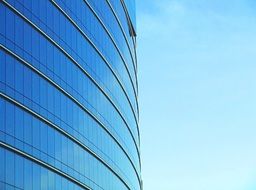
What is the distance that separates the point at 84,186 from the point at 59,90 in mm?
7802

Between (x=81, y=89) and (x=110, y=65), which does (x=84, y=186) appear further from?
(x=110, y=65)

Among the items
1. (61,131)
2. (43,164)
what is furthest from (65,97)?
(43,164)

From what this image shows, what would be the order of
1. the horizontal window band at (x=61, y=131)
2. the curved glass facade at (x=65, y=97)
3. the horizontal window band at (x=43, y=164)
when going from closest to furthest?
the horizontal window band at (x=43, y=164), the horizontal window band at (x=61, y=131), the curved glass facade at (x=65, y=97)

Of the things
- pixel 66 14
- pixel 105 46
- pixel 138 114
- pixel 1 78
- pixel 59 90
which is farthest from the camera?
pixel 138 114

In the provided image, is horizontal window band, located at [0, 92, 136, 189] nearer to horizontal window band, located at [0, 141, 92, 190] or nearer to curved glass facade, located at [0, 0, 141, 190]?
curved glass facade, located at [0, 0, 141, 190]

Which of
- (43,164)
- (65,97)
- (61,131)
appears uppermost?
(65,97)

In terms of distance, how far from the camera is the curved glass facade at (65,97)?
46000 millimetres

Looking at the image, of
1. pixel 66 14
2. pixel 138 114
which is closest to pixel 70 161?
pixel 66 14

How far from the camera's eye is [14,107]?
4603 cm

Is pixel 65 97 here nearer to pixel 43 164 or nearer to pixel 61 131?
pixel 61 131

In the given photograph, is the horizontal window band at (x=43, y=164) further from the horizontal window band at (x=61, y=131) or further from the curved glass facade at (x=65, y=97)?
the horizontal window band at (x=61, y=131)

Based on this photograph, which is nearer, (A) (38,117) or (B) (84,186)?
(A) (38,117)

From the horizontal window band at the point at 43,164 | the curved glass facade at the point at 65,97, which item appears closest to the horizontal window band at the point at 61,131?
the curved glass facade at the point at 65,97

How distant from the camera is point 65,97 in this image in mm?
55031
